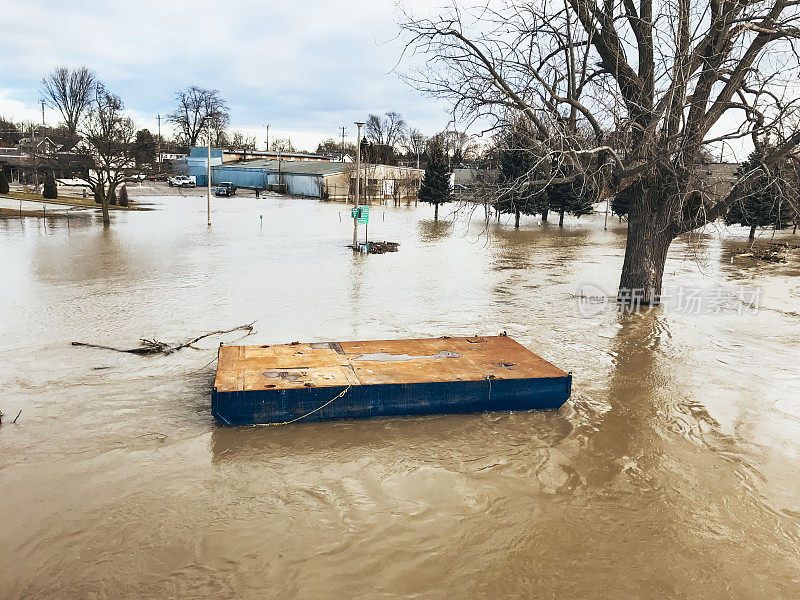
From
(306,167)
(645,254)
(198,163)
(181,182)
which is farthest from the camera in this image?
(198,163)

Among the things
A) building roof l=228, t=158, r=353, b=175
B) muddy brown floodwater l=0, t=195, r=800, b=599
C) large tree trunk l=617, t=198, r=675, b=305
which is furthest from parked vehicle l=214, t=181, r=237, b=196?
large tree trunk l=617, t=198, r=675, b=305

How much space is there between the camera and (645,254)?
16250 millimetres

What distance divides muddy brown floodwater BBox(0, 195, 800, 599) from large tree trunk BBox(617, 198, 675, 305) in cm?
134

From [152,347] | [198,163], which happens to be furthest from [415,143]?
[152,347]

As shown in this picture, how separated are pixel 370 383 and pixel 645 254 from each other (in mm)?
10850

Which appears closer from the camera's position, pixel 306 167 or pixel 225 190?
pixel 225 190

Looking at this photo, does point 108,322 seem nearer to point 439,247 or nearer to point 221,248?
point 221,248

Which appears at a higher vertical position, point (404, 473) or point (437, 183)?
point (437, 183)

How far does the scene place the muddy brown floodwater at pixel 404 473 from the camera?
5.34m

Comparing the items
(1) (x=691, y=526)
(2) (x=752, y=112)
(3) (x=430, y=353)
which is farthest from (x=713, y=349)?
(1) (x=691, y=526)

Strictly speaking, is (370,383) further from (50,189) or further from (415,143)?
(415,143)

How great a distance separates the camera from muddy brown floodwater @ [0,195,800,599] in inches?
210

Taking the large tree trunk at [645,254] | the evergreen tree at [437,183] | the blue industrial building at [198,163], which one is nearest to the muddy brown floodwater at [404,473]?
the large tree trunk at [645,254]
